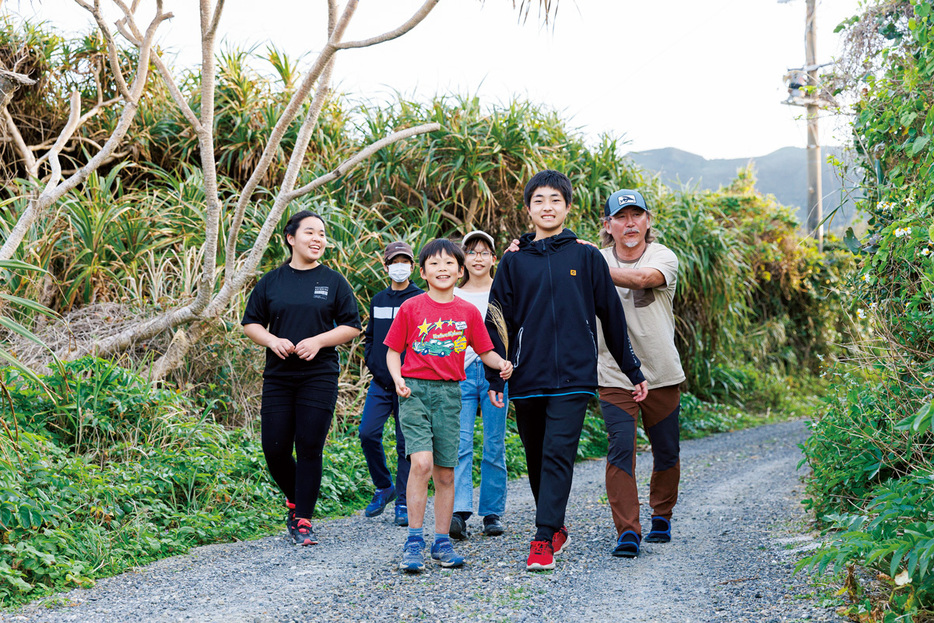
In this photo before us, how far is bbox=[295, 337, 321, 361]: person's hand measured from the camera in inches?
163

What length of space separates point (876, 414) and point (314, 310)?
111 inches

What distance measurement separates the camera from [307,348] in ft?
13.6

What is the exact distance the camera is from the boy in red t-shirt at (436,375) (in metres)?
3.68

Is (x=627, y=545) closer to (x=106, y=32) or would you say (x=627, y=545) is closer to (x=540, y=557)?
(x=540, y=557)

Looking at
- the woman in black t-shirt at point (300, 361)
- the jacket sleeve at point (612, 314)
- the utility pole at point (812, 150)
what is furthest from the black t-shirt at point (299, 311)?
the utility pole at point (812, 150)

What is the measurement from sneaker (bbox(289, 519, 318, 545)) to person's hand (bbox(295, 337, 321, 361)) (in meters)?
0.90

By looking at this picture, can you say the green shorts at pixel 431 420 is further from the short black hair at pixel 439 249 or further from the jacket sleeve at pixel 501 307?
the short black hair at pixel 439 249

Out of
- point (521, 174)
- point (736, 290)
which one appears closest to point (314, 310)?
point (521, 174)

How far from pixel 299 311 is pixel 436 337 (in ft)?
2.96

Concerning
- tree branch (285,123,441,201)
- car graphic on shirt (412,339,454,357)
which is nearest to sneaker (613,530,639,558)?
car graphic on shirt (412,339,454,357)

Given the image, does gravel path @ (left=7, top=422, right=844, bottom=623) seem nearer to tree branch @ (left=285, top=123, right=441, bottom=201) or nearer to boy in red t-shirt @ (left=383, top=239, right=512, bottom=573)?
boy in red t-shirt @ (left=383, top=239, right=512, bottom=573)

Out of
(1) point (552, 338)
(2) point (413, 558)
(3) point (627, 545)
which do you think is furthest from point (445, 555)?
(1) point (552, 338)

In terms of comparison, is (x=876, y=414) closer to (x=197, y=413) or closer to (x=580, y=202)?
(x=197, y=413)

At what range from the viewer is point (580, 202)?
953 cm
